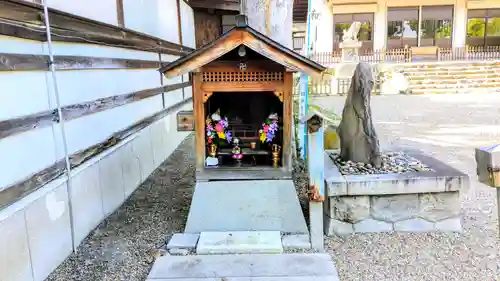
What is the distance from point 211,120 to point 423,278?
107 inches

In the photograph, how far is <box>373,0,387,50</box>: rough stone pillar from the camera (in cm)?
2383

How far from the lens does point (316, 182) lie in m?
3.84

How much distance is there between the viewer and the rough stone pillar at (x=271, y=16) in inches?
234

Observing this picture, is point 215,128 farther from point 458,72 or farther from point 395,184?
point 458,72

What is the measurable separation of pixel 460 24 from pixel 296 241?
24492mm

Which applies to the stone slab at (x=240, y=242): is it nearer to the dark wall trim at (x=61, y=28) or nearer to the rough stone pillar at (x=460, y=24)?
the dark wall trim at (x=61, y=28)

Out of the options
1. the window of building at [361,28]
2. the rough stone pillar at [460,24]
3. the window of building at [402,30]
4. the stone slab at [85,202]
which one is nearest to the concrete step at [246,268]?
the stone slab at [85,202]

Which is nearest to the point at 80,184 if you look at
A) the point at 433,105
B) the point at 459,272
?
the point at 459,272

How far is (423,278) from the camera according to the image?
3.29 meters

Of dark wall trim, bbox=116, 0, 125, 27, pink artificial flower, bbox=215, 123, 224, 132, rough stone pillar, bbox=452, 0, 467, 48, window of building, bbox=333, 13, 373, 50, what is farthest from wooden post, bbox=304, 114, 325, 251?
rough stone pillar, bbox=452, 0, 467, 48

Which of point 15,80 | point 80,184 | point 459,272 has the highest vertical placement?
point 15,80

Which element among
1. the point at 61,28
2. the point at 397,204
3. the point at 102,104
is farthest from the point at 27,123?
the point at 397,204

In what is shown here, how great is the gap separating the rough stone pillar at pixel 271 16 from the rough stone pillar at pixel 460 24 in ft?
70.5

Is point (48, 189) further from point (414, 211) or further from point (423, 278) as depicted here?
point (414, 211)
